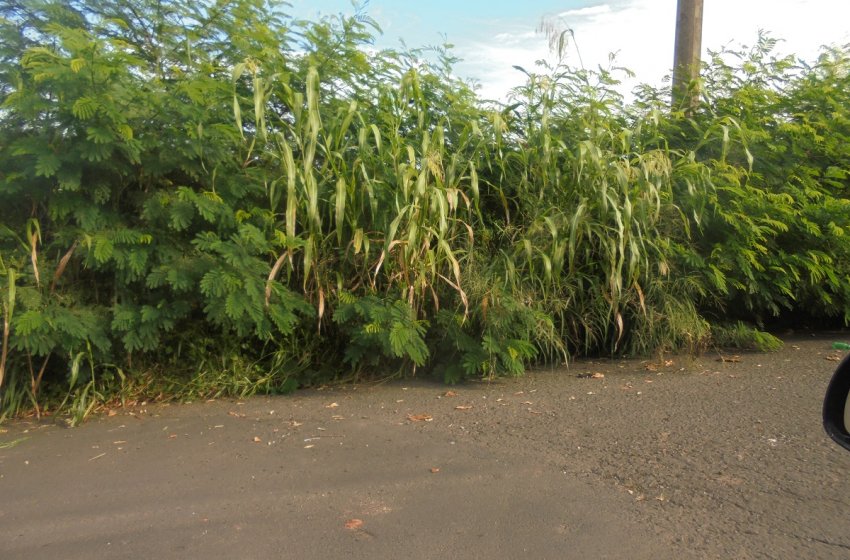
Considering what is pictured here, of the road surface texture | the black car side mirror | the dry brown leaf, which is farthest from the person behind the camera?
the dry brown leaf

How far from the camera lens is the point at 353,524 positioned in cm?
381

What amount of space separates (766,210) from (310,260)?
4.26m

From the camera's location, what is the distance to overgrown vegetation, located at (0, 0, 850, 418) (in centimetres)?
530

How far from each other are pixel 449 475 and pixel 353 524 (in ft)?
2.57

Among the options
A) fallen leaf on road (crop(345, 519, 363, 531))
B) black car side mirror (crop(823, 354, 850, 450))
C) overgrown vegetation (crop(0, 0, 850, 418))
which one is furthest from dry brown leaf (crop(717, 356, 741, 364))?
black car side mirror (crop(823, 354, 850, 450))

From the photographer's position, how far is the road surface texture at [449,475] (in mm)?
3609

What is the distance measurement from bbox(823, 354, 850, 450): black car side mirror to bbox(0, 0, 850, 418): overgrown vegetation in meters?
3.43

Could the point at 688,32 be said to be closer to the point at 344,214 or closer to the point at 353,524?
the point at 344,214

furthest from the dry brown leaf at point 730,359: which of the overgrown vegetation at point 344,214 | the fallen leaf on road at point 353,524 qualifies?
the fallen leaf on road at point 353,524

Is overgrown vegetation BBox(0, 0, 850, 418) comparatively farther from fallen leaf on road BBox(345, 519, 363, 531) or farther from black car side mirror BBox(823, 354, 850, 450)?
black car side mirror BBox(823, 354, 850, 450)

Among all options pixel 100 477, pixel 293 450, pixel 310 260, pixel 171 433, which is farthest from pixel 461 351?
pixel 100 477

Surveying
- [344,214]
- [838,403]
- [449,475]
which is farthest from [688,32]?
[838,403]

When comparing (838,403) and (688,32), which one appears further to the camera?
(688,32)

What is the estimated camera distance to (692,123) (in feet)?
24.2
